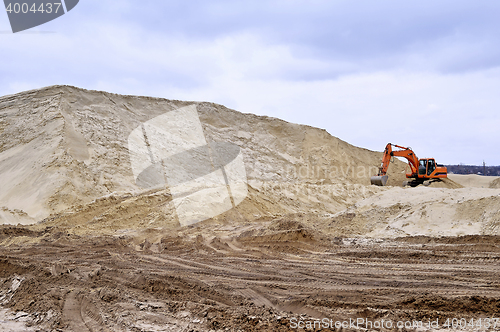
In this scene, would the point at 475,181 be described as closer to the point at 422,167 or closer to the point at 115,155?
the point at 422,167

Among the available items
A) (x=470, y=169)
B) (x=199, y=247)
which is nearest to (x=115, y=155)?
(x=199, y=247)

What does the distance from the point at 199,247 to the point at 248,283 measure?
169 inches

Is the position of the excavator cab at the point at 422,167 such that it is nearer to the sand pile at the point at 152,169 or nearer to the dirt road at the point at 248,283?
the sand pile at the point at 152,169

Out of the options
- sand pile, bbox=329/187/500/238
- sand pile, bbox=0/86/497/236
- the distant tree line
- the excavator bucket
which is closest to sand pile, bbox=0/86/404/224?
sand pile, bbox=0/86/497/236

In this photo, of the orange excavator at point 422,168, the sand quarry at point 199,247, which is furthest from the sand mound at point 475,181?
the sand quarry at point 199,247

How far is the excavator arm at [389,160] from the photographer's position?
70.6 ft

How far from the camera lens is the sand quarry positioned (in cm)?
444

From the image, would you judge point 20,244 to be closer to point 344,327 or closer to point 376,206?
point 344,327

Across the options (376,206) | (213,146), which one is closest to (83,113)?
(213,146)

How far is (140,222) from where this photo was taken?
13.7 metres

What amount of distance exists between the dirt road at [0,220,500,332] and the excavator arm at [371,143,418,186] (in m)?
11.9

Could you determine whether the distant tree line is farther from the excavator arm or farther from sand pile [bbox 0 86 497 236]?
the excavator arm

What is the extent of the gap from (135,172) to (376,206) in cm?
1288

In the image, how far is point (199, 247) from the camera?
32.4 feet
